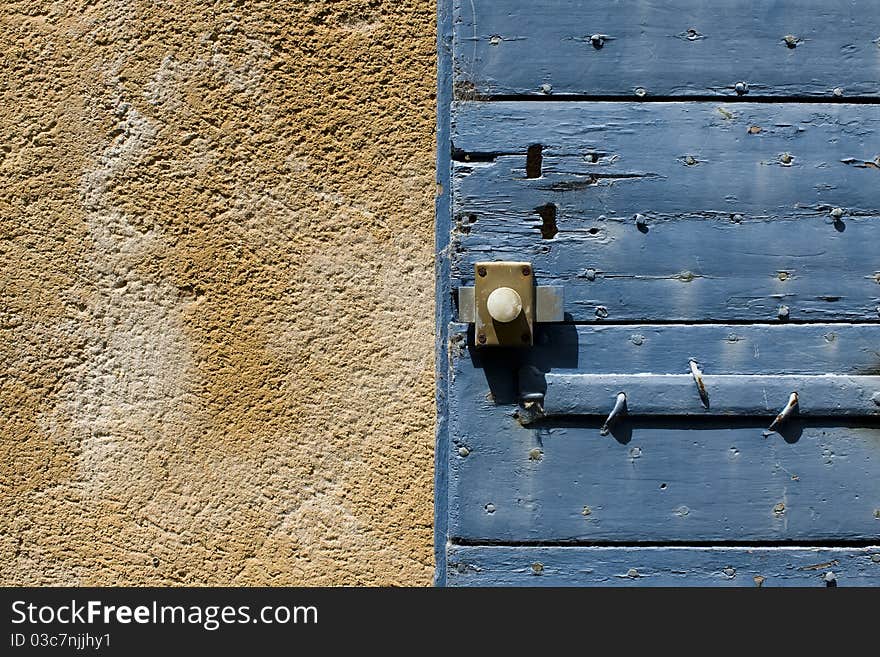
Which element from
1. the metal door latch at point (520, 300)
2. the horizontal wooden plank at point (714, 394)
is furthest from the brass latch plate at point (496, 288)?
the horizontal wooden plank at point (714, 394)

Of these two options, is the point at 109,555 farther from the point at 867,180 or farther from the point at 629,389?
the point at 867,180

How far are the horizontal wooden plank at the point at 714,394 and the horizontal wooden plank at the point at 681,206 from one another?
0.09 m

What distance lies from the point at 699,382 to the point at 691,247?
198 mm

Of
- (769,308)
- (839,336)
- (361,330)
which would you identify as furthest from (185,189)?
(839,336)

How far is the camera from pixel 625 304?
136 cm

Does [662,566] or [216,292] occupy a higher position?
[216,292]

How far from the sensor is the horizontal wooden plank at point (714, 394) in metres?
1.34

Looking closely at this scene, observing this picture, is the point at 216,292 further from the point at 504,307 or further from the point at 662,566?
the point at 662,566

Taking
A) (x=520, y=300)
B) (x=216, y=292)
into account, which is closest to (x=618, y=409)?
(x=520, y=300)

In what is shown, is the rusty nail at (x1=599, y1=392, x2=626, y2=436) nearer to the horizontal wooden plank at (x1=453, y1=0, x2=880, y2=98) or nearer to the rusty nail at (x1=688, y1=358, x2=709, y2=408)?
the rusty nail at (x1=688, y1=358, x2=709, y2=408)

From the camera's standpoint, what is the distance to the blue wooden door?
1.35m

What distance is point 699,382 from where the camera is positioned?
134 centimetres

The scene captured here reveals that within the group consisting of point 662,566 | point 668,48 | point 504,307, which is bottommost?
point 662,566

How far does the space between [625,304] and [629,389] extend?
13 cm
